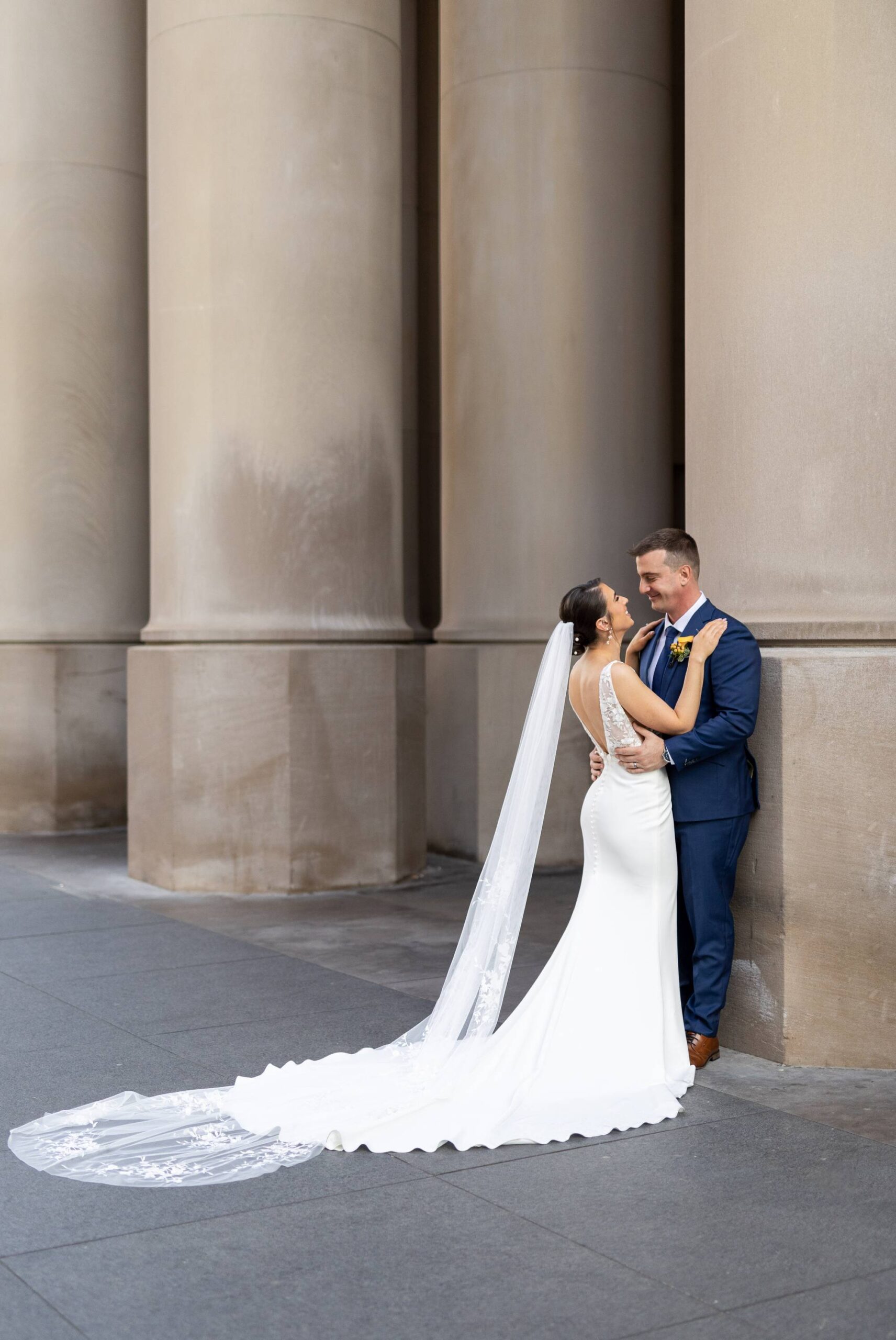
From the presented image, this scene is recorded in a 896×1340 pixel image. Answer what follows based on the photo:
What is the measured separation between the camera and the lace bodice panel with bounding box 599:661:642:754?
6406mm

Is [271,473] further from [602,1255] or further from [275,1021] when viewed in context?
[602,1255]

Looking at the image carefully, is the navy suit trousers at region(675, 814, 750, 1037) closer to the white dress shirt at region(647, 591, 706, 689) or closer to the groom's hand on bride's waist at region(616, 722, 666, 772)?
the groom's hand on bride's waist at region(616, 722, 666, 772)

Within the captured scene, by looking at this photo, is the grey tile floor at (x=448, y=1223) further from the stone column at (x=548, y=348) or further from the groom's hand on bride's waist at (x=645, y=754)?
the stone column at (x=548, y=348)

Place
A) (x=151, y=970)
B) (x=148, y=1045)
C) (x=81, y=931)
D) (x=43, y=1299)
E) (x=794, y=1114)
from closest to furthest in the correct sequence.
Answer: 1. (x=43, y=1299)
2. (x=794, y=1114)
3. (x=148, y=1045)
4. (x=151, y=970)
5. (x=81, y=931)

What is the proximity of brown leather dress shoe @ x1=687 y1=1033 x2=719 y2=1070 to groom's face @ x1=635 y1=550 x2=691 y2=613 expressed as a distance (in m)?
1.86

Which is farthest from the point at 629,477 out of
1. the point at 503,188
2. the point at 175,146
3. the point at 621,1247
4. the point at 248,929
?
the point at 621,1247

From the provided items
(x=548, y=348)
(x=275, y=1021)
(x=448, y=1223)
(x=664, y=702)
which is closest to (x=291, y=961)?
(x=275, y=1021)

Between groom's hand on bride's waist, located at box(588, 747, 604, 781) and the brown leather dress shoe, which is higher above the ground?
groom's hand on bride's waist, located at box(588, 747, 604, 781)

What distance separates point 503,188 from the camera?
43.5 ft

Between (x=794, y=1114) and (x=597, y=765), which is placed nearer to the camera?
(x=794, y=1114)

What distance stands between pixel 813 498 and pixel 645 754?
140 cm

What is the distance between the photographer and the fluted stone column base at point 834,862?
6.51 meters

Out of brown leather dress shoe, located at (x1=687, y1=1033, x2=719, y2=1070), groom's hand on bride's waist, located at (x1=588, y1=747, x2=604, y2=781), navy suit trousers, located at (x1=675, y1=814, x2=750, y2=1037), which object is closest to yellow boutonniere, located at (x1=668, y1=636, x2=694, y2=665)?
groom's hand on bride's waist, located at (x1=588, y1=747, x2=604, y2=781)

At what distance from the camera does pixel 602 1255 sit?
4.48m
